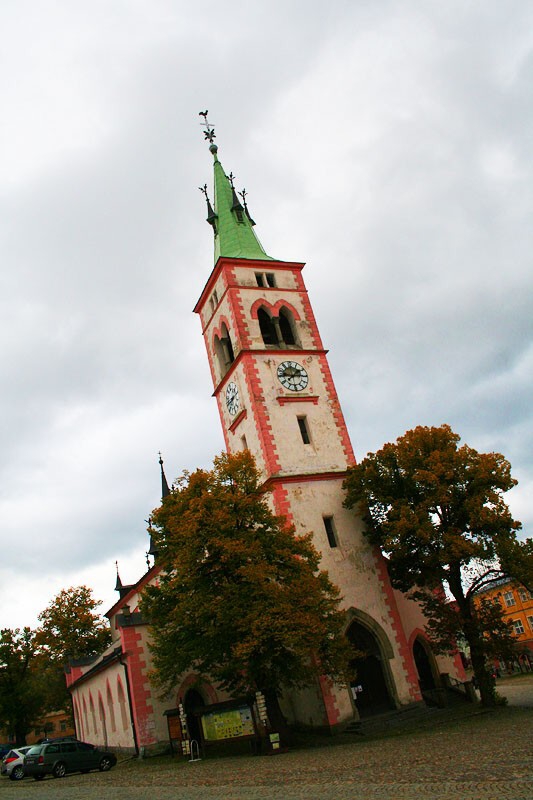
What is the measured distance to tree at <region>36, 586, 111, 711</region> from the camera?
5169 centimetres

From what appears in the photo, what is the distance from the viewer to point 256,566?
68.2 ft

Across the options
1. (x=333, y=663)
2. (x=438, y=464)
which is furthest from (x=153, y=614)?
(x=438, y=464)

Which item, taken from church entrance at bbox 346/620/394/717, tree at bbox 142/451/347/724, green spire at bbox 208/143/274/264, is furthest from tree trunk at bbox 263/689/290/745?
green spire at bbox 208/143/274/264

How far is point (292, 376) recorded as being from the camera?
3138cm

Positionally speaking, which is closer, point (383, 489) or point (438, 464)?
point (438, 464)

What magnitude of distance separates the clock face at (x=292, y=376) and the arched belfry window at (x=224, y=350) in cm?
411

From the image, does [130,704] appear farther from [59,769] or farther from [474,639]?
[474,639]

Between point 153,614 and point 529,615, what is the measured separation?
49.5m

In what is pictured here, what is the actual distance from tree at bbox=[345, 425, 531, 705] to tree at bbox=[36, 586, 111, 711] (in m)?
34.9

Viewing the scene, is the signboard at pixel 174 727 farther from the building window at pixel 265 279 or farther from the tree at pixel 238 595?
the building window at pixel 265 279

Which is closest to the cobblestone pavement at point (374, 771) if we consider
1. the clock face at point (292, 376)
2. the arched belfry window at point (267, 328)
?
the clock face at point (292, 376)

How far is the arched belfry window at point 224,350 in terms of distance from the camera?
34.8 metres

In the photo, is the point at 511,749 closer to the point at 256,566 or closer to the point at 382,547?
the point at 256,566

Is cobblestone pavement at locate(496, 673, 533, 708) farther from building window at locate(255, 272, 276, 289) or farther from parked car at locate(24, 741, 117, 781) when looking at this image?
building window at locate(255, 272, 276, 289)
